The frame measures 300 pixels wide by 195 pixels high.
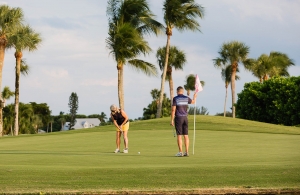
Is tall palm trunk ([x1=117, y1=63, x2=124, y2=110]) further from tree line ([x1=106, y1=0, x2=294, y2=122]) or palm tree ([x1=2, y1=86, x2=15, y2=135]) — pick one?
palm tree ([x1=2, y1=86, x2=15, y2=135])

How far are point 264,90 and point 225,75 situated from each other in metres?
18.3

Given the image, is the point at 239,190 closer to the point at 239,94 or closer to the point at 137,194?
the point at 137,194

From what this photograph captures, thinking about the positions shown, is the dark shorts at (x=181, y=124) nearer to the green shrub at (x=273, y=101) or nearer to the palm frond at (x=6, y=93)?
the green shrub at (x=273, y=101)

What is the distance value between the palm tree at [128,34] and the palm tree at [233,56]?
1201 inches

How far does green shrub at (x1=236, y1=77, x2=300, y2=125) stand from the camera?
67875 mm

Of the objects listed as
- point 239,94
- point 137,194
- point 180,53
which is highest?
point 180,53

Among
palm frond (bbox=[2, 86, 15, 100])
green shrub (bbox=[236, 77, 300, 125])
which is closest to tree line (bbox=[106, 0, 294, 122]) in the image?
green shrub (bbox=[236, 77, 300, 125])

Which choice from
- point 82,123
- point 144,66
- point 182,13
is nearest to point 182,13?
point 182,13

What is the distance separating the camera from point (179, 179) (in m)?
11.8

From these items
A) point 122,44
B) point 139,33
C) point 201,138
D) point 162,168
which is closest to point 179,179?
point 162,168

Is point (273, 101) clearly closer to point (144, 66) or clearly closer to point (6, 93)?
point (144, 66)

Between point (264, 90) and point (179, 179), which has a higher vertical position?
point (264, 90)

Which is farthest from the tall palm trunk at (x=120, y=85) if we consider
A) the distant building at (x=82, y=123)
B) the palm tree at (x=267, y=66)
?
the distant building at (x=82, y=123)

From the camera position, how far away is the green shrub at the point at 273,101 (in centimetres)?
6788
